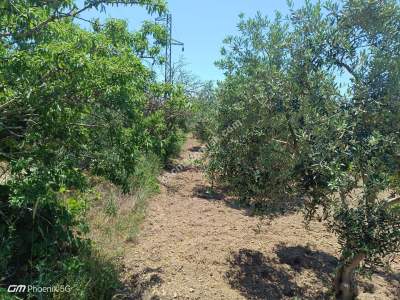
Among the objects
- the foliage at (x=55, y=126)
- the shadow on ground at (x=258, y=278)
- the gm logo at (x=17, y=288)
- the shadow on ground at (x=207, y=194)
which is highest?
the foliage at (x=55, y=126)

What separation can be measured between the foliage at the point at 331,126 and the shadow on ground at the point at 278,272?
0.67 m

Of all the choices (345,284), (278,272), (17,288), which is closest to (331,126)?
(345,284)

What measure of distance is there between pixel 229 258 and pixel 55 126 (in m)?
3.43

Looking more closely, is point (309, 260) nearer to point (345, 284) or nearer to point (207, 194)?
point (345, 284)

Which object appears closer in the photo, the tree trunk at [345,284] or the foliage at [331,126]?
the foliage at [331,126]

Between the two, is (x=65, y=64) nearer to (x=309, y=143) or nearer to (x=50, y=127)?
(x=50, y=127)

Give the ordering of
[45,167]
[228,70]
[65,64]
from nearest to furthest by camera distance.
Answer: [65,64] < [45,167] < [228,70]

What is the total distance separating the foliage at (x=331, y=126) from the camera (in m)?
3.56

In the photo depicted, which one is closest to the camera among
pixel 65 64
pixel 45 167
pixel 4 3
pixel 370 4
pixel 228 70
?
pixel 4 3

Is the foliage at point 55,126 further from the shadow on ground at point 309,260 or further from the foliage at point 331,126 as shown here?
the shadow on ground at point 309,260

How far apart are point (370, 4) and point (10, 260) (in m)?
4.82

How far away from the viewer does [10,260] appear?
4.07 meters

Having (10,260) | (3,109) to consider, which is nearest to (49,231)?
(10,260)

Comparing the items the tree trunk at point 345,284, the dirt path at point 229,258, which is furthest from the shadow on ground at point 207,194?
the tree trunk at point 345,284
